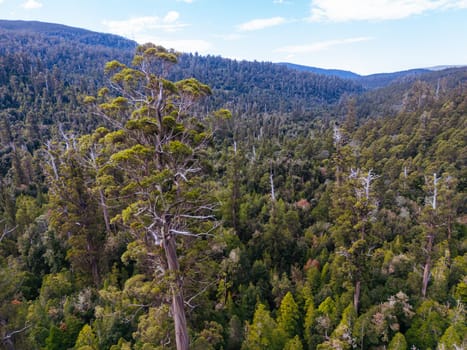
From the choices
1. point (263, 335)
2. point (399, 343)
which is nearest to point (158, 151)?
point (263, 335)

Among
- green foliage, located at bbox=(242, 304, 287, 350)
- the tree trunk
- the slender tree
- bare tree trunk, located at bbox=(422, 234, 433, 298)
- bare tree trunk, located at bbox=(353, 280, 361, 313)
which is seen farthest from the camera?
bare tree trunk, located at bbox=(422, 234, 433, 298)

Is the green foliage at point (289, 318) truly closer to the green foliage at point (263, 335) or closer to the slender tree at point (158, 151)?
the green foliage at point (263, 335)

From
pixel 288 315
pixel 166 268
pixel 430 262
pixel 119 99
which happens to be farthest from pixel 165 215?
pixel 430 262

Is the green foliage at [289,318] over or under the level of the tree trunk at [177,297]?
under

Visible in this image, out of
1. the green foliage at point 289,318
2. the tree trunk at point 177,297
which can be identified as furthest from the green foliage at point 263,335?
the tree trunk at point 177,297

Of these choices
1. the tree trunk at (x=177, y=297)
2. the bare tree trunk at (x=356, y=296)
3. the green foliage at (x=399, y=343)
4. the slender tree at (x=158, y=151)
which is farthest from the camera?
the bare tree trunk at (x=356, y=296)

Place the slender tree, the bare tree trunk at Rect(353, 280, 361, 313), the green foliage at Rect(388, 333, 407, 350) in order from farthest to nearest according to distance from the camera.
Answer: the bare tree trunk at Rect(353, 280, 361, 313), the green foliage at Rect(388, 333, 407, 350), the slender tree

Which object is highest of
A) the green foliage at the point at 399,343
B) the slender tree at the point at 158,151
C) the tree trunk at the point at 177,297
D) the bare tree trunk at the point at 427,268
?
the slender tree at the point at 158,151

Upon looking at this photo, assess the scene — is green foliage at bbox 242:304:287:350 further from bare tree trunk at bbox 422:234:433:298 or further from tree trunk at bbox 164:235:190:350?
bare tree trunk at bbox 422:234:433:298

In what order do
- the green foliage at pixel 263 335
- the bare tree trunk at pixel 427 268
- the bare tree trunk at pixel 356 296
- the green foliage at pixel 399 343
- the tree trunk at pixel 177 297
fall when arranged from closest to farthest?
the tree trunk at pixel 177 297, the green foliage at pixel 399 343, the green foliage at pixel 263 335, the bare tree trunk at pixel 356 296, the bare tree trunk at pixel 427 268

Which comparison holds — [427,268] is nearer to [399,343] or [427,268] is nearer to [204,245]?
[399,343]

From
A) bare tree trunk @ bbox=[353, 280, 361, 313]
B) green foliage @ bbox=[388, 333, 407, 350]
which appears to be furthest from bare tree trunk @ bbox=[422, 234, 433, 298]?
green foliage @ bbox=[388, 333, 407, 350]

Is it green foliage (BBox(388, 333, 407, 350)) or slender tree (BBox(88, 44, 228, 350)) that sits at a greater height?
slender tree (BBox(88, 44, 228, 350))

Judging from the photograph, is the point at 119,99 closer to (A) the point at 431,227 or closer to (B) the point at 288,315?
(B) the point at 288,315
